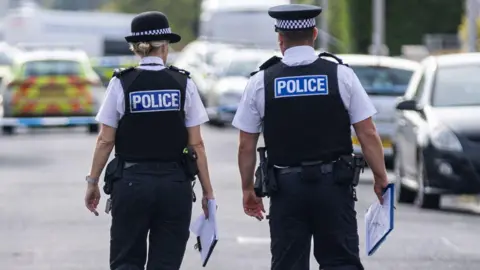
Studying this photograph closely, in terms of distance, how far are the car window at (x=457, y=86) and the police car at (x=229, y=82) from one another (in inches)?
612

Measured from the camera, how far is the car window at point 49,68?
98.0 feet

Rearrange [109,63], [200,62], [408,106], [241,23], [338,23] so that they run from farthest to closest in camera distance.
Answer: [338,23]
[109,63]
[241,23]
[200,62]
[408,106]

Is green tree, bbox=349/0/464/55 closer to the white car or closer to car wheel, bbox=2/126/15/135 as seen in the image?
car wheel, bbox=2/126/15/135

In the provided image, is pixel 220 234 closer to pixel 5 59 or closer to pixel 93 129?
pixel 93 129

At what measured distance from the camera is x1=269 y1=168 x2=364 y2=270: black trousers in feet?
26.0

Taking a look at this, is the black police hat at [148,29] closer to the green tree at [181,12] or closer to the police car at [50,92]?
the police car at [50,92]

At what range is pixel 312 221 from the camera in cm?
798

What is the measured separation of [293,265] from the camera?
7.93 m

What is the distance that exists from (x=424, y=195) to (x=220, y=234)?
3.06 m

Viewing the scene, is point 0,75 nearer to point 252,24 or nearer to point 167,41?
point 252,24

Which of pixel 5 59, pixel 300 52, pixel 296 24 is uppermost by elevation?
pixel 296 24

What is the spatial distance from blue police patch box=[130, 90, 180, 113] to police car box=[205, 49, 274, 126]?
24.0 metres

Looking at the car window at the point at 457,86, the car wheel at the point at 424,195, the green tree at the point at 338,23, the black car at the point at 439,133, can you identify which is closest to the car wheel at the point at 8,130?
the black car at the point at 439,133

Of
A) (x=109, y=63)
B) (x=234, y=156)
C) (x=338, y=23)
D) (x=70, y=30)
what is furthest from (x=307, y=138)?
(x=70, y=30)
